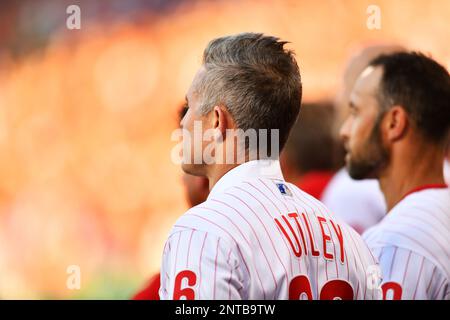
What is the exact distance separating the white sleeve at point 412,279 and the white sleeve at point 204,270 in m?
0.87

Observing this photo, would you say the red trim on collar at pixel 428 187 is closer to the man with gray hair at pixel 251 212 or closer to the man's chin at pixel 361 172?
the man's chin at pixel 361 172

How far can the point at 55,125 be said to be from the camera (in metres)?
9.27

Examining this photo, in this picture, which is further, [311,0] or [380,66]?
[311,0]

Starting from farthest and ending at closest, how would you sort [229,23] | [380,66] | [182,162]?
[229,23], [380,66], [182,162]

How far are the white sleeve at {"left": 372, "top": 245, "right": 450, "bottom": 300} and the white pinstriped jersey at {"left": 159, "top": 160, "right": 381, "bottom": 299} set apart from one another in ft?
1.45

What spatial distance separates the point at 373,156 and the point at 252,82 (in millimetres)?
1135

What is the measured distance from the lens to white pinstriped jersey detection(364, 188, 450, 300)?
2617 mm

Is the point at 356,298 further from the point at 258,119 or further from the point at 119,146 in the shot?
the point at 119,146

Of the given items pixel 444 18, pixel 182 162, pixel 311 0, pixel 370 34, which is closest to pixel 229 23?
pixel 311 0

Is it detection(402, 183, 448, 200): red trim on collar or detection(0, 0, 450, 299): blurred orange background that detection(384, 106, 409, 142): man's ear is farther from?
detection(0, 0, 450, 299): blurred orange background

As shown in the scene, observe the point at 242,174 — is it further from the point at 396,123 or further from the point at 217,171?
the point at 396,123

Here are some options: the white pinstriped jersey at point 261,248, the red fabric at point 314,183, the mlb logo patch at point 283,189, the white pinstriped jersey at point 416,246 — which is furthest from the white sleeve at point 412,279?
the red fabric at point 314,183

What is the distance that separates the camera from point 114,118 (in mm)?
9156
